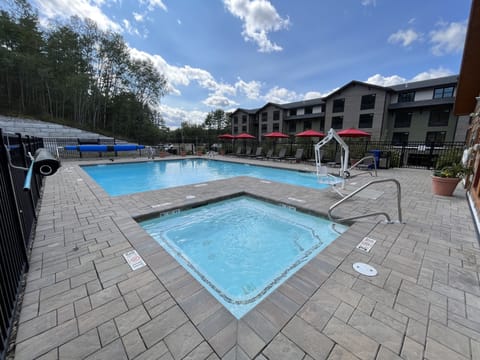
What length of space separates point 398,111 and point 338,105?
568 cm

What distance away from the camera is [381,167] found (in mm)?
9312

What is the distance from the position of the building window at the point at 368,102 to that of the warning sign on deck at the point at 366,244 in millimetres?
22355

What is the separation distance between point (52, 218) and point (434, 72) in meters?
30.7

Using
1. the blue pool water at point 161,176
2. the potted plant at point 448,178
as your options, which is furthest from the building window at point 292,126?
the potted plant at point 448,178

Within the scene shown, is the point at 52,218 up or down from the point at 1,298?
down

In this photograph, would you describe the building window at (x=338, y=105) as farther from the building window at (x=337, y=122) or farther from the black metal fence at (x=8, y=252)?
the black metal fence at (x=8, y=252)

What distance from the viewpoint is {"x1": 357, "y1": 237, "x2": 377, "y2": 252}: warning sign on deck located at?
241 cm

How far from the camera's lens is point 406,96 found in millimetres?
19281

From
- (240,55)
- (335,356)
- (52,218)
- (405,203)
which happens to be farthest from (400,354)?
(240,55)

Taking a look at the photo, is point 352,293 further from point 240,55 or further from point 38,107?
point 38,107

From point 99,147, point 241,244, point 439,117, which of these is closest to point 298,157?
point 241,244

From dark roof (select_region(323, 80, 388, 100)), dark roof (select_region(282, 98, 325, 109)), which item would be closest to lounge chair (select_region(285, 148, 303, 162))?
dark roof (select_region(323, 80, 388, 100))

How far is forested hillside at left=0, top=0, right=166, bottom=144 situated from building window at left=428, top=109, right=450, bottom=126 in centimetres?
2958

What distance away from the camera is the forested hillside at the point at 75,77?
61.4 ft
